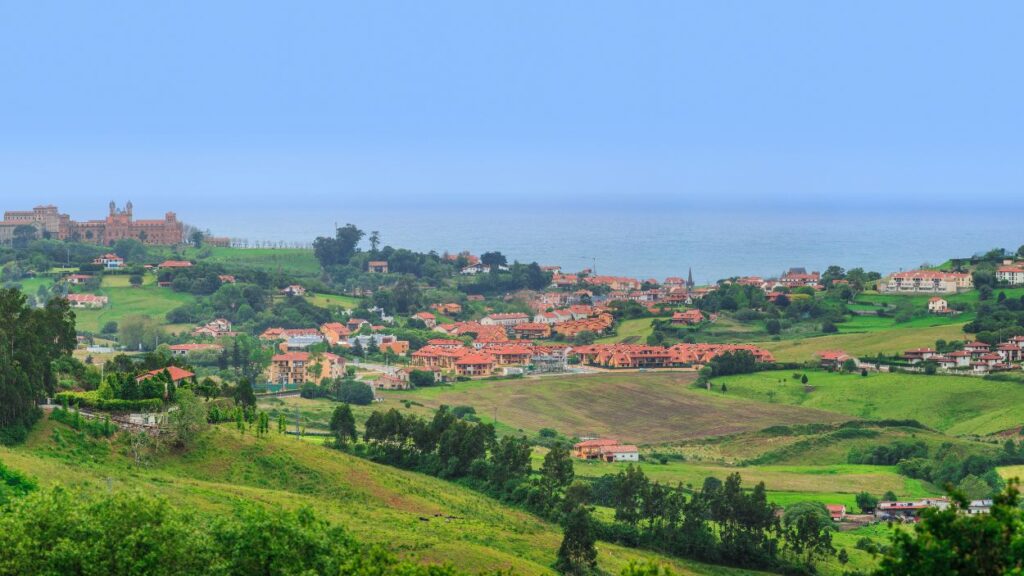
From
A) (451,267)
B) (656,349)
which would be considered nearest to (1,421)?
(656,349)

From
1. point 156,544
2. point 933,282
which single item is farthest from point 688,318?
point 156,544

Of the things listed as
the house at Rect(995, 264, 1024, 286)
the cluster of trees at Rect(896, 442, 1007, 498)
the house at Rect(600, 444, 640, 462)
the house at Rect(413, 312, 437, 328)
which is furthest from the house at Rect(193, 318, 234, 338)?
the house at Rect(995, 264, 1024, 286)

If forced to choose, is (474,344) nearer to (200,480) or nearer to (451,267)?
(451,267)

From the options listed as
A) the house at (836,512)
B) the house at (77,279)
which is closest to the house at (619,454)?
the house at (836,512)

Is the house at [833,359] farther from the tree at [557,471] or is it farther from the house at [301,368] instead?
the tree at [557,471]

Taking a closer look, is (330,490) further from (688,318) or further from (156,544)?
(688,318)

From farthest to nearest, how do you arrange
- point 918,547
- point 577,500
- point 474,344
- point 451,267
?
point 451,267
point 474,344
point 577,500
point 918,547
